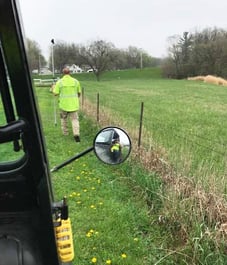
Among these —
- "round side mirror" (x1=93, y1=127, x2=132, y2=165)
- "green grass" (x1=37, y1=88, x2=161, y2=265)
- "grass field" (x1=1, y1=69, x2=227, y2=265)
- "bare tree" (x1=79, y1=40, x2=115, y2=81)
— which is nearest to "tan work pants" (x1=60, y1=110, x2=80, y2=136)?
"green grass" (x1=37, y1=88, x2=161, y2=265)

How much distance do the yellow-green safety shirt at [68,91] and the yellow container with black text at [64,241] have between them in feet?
28.9

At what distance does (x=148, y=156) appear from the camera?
6.46 m

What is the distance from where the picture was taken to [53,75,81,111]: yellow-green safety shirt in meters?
10.7

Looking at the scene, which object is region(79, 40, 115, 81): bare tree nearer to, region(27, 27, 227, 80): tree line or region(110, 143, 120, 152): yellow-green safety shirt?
region(27, 27, 227, 80): tree line

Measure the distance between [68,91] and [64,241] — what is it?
8957 mm

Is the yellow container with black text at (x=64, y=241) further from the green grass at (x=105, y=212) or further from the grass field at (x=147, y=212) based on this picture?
the green grass at (x=105, y=212)

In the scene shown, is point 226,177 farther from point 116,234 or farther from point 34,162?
point 34,162

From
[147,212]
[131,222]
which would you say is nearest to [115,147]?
[131,222]

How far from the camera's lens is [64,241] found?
2045 mm

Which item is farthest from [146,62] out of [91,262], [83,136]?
[91,262]

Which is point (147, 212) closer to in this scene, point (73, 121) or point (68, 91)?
point (73, 121)

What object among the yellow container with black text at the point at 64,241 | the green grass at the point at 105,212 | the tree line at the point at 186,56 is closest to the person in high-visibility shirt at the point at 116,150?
the yellow container with black text at the point at 64,241

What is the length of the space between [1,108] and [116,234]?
2.93 meters

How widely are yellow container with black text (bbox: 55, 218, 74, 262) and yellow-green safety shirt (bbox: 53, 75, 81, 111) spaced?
8.81 meters
